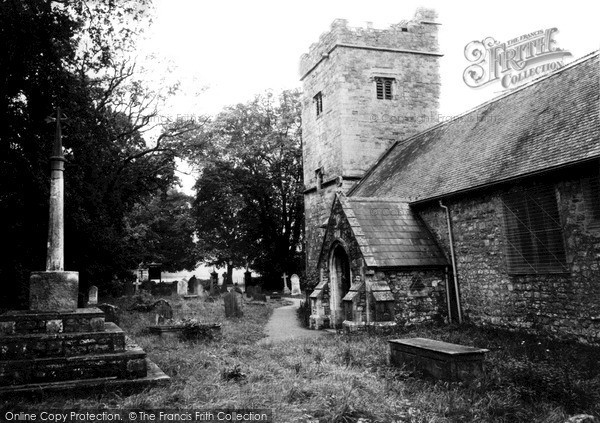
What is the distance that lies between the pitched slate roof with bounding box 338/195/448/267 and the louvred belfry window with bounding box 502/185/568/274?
2350 mm

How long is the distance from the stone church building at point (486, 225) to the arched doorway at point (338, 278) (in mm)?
32

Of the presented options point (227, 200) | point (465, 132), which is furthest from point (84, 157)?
point (227, 200)

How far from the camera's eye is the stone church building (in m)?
9.55

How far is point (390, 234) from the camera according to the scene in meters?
13.3

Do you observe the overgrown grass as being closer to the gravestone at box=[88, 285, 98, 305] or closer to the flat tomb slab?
the flat tomb slab

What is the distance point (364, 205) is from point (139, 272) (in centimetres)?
3624

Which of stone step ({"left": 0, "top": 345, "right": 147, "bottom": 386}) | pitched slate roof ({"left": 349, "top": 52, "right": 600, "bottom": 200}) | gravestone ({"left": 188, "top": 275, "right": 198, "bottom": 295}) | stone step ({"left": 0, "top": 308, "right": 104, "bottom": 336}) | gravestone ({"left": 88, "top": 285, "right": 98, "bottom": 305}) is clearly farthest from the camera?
gravestone ({"left": 188, "top": 275, "right": 198, "bottom": 295})

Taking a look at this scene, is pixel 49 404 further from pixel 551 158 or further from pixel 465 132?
pixel 465 132

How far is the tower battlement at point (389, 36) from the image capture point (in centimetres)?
2138

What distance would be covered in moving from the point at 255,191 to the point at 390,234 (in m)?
22.7

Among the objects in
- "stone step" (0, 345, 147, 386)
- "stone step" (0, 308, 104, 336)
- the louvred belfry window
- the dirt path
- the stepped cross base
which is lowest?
the dirt path

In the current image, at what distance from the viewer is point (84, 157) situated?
1427cm

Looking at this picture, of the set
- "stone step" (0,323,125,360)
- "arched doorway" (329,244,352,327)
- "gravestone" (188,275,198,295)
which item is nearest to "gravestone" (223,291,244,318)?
"arched doorway" (329,244,352,327)

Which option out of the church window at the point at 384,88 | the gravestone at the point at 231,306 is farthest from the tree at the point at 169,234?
the church window at the point at 384,88
